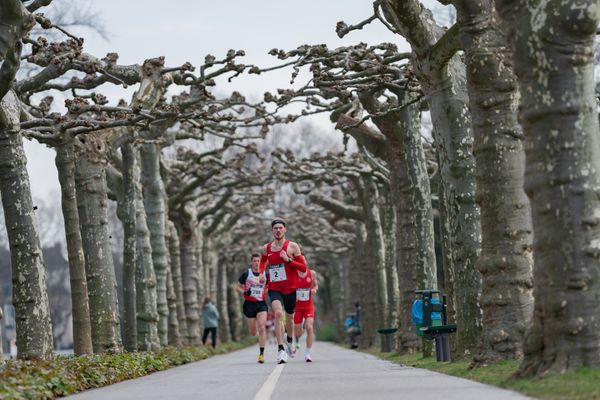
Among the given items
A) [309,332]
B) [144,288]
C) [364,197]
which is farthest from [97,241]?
[364,197]

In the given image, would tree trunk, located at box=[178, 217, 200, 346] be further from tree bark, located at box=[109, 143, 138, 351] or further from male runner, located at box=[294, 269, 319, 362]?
male runner, located at box=[294, 269, 319, 362]

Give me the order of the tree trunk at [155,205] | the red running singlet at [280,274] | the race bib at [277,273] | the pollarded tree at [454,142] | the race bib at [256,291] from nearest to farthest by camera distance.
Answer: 1. the pollarded tree at [454,142]
2. the red running singlet at [280,274]
3. the race bib at [277,273]
4. the race bib at [256,291]
5. the tree trunk at [155,205]

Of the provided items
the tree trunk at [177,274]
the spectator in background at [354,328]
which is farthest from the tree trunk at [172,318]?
the spectator in background at [354,328]

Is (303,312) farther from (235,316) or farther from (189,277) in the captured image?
(235,316)

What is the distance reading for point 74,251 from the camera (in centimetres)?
2092

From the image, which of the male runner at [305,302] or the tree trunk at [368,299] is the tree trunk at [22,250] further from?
the tree trunk at [368,299]

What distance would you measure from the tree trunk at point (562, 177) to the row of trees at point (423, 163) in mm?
13

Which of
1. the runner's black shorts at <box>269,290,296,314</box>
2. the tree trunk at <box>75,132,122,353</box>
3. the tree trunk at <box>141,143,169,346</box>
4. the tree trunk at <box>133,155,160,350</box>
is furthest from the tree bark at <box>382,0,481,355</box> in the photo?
the tree trunk at <box>141,143,169,346</box>

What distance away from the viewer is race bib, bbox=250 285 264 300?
81.6 feet

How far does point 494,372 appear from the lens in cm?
1288

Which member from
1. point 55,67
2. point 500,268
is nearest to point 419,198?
point 55,67

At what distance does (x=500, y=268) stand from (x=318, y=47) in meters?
6.95

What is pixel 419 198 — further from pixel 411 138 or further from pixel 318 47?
pixel 318 47

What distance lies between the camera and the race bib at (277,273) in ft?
66.4
